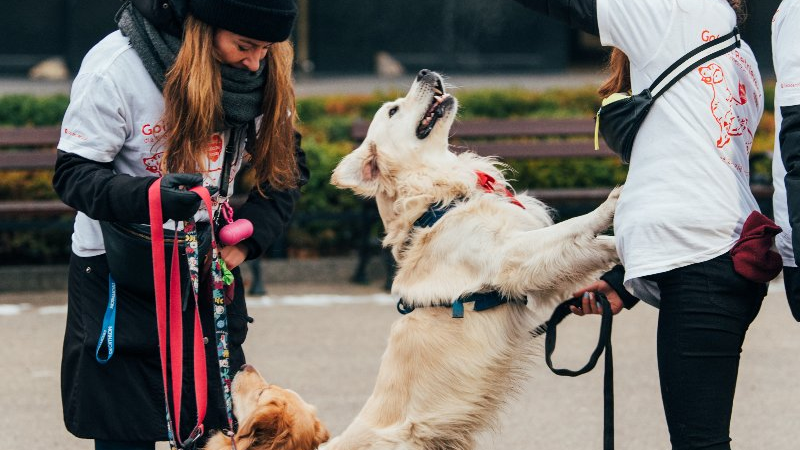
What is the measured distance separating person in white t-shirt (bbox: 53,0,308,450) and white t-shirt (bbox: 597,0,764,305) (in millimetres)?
1022

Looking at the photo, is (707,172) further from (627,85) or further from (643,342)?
(643,342)

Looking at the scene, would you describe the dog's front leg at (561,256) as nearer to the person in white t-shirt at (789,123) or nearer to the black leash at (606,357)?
the black leash at (606,357)

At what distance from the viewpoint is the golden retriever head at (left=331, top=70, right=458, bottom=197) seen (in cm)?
418

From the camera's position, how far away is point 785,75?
2.84 metres

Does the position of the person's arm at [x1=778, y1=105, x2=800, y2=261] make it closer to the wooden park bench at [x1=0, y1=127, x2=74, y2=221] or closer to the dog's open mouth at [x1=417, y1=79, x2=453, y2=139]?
the dog's open mouth at [x1=417, y1=79, x2=453, y2=139]

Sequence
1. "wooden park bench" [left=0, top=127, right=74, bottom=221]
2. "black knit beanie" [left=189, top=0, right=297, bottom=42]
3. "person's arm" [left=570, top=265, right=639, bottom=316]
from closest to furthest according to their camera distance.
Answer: "black knit beanie" [left=189, top=0, right=297, bottom=42]
"person's arm" [left=570, top=265, right=639, bottom=316]
"wooden park bench" [left=0, top=127, right=74, bottom=221]

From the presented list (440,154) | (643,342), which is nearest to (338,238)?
(643,342)

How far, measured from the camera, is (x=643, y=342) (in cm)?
689

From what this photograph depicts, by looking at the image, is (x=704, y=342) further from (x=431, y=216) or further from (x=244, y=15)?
(x=244, y=15)

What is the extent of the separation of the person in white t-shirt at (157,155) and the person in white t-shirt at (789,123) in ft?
4.46

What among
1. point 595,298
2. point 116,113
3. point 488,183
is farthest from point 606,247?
point 116,113

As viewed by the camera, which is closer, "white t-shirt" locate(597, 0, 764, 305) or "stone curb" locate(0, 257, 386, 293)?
"white t-shirt" locate(597, 0, 764, 305)

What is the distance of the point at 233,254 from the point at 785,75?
1699 millimetres

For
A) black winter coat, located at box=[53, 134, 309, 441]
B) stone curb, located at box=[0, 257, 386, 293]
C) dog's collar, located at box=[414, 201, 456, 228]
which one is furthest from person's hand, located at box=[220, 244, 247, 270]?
stone curb, located at box=[0, 257, 386, 293]
